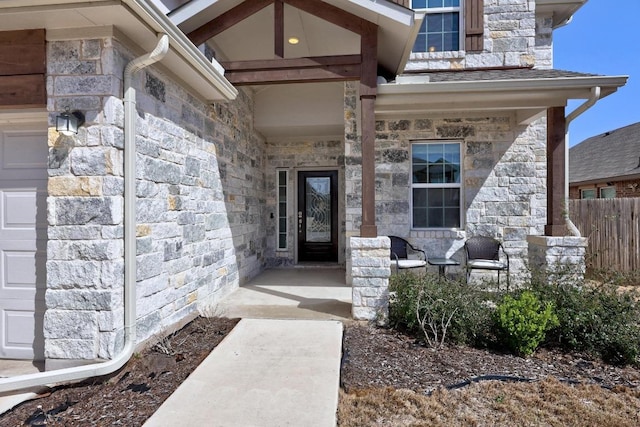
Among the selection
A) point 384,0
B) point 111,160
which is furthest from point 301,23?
point 111,160

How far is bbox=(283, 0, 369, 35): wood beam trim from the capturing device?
4.26 metres

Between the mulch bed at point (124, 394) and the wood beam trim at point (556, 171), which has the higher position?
the wood beam trim at point (556, 171)

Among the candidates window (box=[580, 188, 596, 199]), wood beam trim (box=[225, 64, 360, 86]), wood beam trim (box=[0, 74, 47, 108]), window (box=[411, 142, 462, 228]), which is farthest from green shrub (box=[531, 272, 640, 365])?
window (box=[580, 188, 596, 199])

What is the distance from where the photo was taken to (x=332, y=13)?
4.31 metres

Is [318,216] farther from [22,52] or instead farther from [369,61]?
[22,52]

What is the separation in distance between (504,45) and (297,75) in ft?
14.3

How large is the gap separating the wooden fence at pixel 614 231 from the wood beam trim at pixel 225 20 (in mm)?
6820

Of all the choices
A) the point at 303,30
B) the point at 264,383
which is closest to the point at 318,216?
the point at 303,30

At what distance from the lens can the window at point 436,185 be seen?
6074mm

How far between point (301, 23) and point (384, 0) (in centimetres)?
160

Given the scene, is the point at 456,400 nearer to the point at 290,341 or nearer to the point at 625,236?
the point at 290,341

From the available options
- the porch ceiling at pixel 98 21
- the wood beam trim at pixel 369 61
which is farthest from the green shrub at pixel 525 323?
the porch ceiling at pixel 98 21

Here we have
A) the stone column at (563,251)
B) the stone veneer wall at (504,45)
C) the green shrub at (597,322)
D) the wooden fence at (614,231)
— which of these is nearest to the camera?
the green shrub at (597,322)

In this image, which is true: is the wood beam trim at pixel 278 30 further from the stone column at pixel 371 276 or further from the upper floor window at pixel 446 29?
the upper floor window at pixel 446 29
